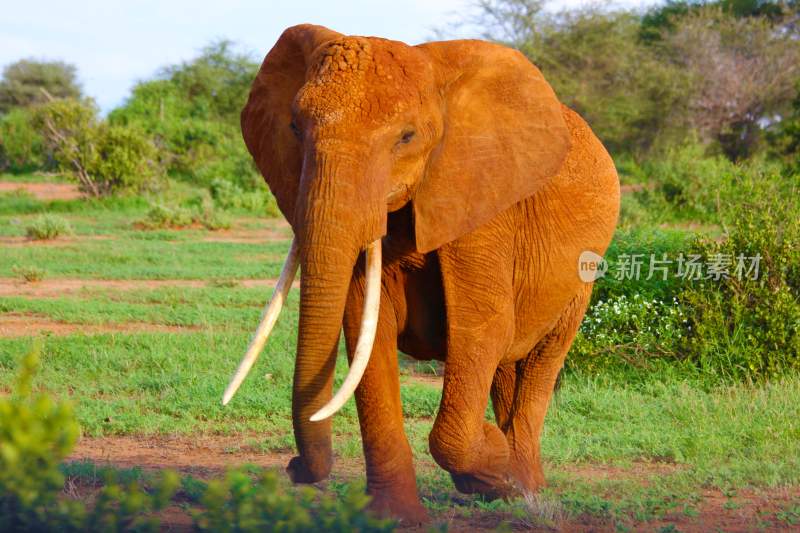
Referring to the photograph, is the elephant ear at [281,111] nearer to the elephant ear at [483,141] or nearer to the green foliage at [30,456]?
the elephant ear at [483,141]

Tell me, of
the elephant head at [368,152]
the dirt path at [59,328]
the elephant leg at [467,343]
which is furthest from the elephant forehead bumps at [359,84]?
the dirt path at [59,328]

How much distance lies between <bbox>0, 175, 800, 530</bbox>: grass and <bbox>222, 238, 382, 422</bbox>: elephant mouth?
1.16 meters

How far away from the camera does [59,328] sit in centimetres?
959

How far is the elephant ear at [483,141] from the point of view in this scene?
421 cm

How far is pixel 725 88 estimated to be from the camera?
27734 millimetres

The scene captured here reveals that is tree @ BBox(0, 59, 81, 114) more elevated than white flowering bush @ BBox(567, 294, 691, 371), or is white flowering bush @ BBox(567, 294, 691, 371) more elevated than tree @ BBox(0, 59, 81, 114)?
tree @ BBox(0, 59, 81, 114)

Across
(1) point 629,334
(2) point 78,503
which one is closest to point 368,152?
(2) point 78,503

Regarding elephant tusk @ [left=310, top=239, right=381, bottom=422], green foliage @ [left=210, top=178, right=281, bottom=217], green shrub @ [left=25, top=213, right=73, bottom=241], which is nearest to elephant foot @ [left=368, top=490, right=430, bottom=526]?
elephant tusk @ [left=310, top=239, right=381, bottom=422]

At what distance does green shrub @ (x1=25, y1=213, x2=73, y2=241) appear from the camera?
1579cm

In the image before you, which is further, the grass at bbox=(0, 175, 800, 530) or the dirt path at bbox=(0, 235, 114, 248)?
the dirt path at bbox=(0, 235, 114, 248)

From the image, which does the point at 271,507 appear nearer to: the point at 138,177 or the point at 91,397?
the point at 91,397

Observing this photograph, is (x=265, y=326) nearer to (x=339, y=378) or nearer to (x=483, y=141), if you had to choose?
(x=483, y=141)

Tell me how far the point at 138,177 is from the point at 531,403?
16.7 meters

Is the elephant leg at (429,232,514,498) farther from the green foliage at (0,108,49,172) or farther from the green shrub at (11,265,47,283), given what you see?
the green foliage at (0,108,49,172)
